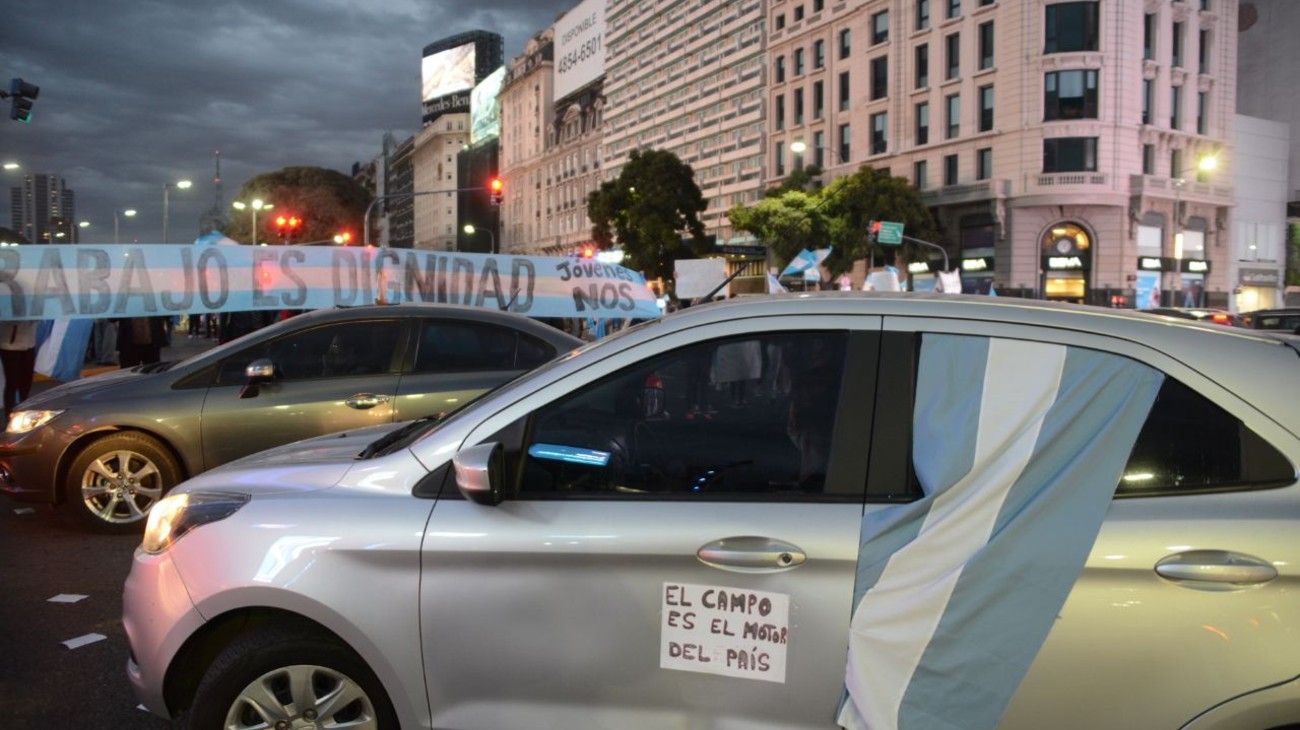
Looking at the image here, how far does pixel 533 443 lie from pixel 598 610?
1.72 ft

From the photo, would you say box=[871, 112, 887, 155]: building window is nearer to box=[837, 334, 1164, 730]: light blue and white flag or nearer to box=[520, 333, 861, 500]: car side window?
box=[520, 333, 861, 500]: car side window

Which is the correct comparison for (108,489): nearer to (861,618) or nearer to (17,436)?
(17,436)

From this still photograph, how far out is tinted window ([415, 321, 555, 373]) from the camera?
6922 millimetres

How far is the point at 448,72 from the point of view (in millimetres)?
141125

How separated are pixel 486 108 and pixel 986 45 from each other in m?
88.3

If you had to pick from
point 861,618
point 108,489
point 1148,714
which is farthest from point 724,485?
point 108,489

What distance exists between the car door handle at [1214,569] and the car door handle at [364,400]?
536cm

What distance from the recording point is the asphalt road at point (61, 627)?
381cm

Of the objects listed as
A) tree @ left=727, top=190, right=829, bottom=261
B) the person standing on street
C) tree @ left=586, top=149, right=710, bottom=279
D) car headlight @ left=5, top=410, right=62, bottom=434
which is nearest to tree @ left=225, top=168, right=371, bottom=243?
tree @ left=586, top=149, right=710, bottom=279

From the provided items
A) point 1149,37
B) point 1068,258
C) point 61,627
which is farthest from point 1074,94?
point 61,627

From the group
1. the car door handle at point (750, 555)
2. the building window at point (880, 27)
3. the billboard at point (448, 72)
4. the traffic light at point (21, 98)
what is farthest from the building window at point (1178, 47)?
the billboard at point (448, 72)

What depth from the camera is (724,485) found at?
267cm

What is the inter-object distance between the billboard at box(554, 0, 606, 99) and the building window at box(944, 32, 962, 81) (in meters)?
52.2

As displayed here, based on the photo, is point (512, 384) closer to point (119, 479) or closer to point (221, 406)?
point (221, 406)
